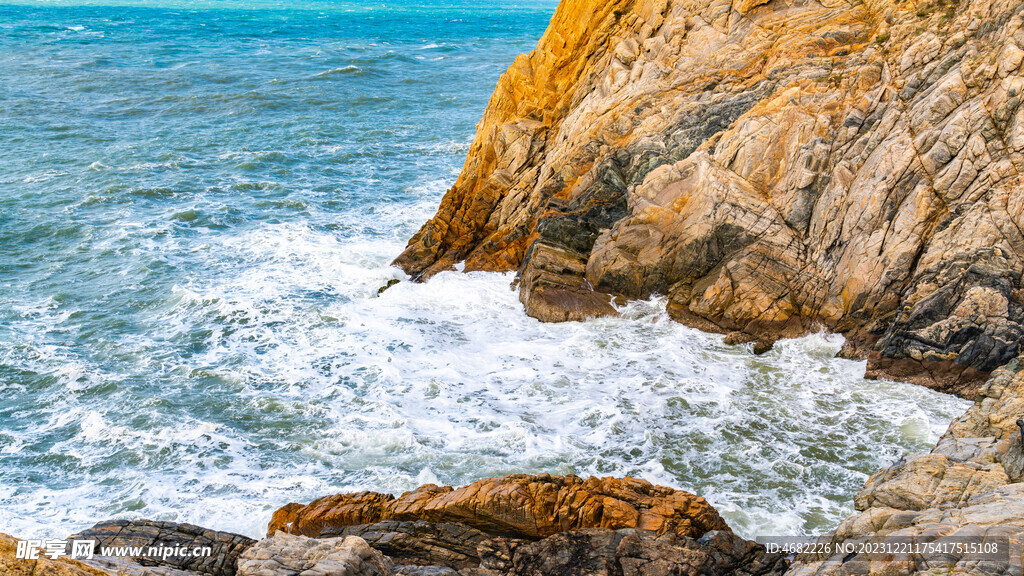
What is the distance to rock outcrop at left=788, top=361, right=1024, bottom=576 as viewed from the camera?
368 inches

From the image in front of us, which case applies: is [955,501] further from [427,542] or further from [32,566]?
[32,566]

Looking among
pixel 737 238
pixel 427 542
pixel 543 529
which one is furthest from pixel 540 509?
pixel 737 238

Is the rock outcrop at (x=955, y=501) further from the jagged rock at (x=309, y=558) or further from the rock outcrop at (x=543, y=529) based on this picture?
the jagged rock at (x=309, y=558)

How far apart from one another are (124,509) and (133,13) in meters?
117

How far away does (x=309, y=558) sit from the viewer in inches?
399

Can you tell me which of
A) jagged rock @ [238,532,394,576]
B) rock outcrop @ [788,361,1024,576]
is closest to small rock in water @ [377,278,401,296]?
jagged rock @ [238,532,394,576]

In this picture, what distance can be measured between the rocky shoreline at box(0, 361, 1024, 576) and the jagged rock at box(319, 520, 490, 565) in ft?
0.07

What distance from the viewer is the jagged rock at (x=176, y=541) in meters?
12.1

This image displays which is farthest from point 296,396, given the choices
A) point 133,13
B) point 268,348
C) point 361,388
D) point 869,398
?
point 133,13

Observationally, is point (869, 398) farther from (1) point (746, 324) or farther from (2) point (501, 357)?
(2) point (501, 357)

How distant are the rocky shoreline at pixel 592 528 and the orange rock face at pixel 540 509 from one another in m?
0.03

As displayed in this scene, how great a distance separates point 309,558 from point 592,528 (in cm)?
511

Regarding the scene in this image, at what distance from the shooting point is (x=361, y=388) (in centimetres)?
2062

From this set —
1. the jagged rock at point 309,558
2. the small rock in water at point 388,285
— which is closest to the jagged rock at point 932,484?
the jagged rock at point 309,558
